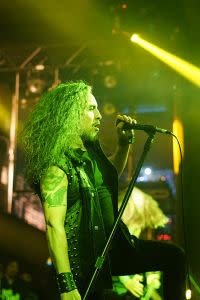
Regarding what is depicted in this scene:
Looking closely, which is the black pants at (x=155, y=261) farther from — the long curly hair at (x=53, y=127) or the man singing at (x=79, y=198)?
the long curly hair at (x=53, y=127)

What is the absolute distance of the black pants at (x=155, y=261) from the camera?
240cm

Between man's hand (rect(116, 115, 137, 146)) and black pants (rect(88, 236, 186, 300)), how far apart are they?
0.60m

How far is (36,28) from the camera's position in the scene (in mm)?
8859

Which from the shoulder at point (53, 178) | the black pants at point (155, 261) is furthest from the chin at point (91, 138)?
the black pants at point (155, 261)

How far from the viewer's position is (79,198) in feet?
7.90

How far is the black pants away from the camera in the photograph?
240 centimetres

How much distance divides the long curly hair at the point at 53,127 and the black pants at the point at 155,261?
2.00ft

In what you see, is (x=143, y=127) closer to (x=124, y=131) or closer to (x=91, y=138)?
(x=124, y=131)

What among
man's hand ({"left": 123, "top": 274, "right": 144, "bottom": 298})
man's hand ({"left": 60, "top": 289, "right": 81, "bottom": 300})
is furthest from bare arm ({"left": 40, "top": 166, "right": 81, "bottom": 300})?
man's hand ({"left": 123, "top": 274, "right": 144, "bottom": 298})

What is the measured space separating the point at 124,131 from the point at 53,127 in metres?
0.42

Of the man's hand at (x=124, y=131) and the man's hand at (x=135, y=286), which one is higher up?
the man's hand at (x=124, y=131)

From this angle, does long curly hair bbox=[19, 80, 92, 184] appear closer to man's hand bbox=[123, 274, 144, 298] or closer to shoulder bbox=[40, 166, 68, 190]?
shoulder bbox=[40, 166, 68, 190]

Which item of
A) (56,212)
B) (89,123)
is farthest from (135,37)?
(56,212)

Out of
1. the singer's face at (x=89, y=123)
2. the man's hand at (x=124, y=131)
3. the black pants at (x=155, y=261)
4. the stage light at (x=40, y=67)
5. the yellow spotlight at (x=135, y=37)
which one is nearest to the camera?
the black pants at (x=155, y=261)
